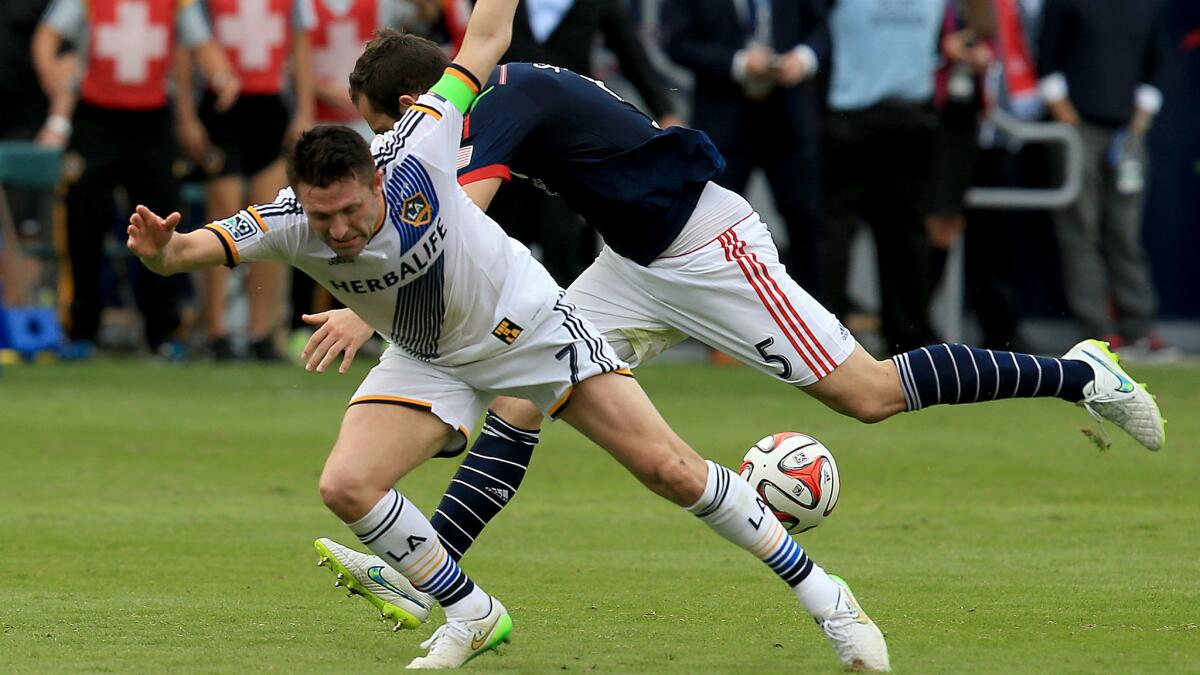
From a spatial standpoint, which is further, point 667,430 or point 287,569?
point 287,569

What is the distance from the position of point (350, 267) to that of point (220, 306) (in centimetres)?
1042

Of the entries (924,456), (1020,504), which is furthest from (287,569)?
(924,456)

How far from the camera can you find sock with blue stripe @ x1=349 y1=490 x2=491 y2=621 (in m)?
5.97

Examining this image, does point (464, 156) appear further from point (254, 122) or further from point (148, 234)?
point (254, 122)

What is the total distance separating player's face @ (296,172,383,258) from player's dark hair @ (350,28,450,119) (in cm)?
92

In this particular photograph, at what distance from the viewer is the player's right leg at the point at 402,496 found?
5.94 m

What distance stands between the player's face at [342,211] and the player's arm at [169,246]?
296mm

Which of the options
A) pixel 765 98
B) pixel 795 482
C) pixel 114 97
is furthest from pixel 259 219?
pixel 114 97

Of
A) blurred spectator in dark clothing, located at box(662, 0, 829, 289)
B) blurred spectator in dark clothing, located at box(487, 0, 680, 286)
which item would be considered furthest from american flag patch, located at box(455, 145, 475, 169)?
→ blurred spectator in dark clothing, located at box(662, 0, 829, 289)

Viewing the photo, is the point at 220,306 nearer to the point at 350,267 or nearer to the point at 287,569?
the point at 287,569

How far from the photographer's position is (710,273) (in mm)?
6973

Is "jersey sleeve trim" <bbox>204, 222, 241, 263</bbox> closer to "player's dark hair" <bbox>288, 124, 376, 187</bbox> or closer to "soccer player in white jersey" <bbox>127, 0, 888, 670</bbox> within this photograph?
"soccer player in white jersey" <bbox>127, 0, 888, 670</bbox>

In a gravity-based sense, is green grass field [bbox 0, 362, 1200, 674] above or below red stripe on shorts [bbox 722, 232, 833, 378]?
below

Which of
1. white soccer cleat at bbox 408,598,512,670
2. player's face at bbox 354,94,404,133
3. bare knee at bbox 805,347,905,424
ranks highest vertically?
player's face at bbox 354,94,404,133
